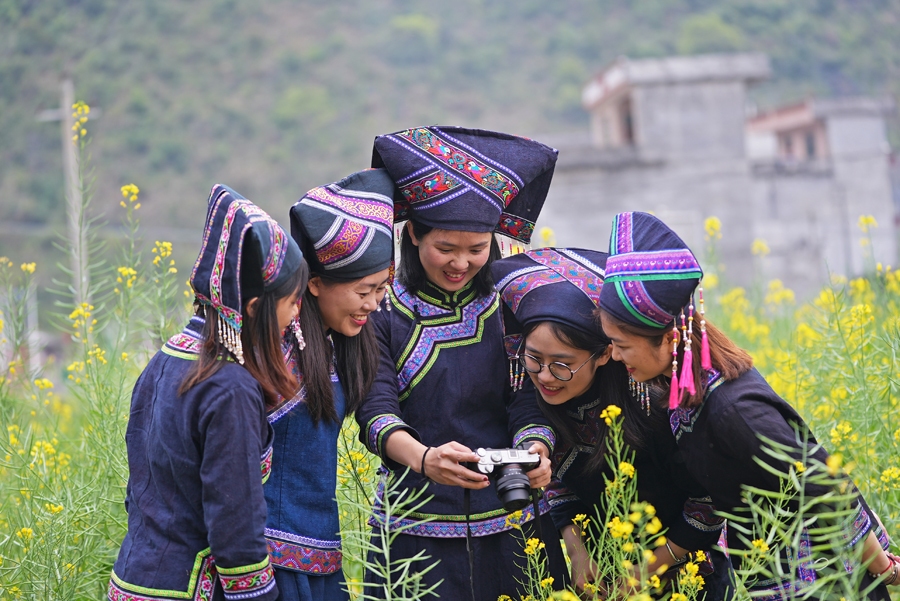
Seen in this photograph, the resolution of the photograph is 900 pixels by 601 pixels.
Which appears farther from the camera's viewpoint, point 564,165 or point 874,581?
point 564,165

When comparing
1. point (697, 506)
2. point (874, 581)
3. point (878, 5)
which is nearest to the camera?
point (874, 581)

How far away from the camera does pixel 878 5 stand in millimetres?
36031

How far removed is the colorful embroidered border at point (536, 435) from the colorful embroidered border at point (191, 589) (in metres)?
0.85

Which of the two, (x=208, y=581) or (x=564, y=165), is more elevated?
(x=564, y=165)

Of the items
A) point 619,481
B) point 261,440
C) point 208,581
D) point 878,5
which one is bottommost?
point 208,581

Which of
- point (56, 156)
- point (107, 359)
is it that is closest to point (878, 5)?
point (56, 156)

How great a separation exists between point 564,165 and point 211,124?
21.9 m

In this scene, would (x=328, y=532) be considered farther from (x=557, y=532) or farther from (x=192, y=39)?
(x=192, y=39)

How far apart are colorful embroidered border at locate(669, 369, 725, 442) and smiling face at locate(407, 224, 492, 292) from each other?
683 millimetres

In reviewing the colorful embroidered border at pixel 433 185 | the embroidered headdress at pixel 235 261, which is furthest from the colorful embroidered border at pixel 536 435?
the embroidered headdress at pixel 235 261

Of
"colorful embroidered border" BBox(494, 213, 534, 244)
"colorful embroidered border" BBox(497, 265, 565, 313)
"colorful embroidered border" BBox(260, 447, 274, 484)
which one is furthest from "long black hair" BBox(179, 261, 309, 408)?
"colorful embroidered border" BBox(494, 213, 534, 244)

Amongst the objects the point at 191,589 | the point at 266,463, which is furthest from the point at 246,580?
the point at 266,463

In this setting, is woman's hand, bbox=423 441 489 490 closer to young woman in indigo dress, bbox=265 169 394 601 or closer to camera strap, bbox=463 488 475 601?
camera strap, bbox=463 488 475 601

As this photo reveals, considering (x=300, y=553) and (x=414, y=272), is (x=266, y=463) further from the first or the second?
(x=414, y=272)
